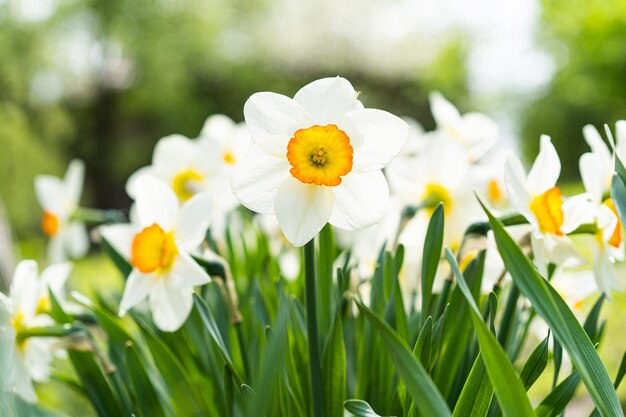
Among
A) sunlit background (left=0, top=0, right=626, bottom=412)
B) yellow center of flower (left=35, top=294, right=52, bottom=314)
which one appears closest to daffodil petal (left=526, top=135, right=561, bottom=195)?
yellow center of flower (left=35, top=294, right=52, bottom=314)

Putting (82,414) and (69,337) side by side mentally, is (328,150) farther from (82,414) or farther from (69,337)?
(82,414)

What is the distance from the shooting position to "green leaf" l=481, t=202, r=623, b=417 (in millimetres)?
553

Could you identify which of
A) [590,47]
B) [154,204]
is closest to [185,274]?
[154,204]

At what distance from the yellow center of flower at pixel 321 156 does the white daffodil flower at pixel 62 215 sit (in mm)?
938

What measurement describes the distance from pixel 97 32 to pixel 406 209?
41.4ft

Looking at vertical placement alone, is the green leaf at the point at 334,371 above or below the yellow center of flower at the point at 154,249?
below

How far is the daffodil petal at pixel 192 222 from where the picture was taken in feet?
2.55

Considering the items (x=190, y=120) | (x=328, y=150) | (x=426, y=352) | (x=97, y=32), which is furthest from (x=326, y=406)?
(x=97, y=32)

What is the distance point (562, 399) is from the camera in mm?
635

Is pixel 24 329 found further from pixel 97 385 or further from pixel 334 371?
pixel 334 371

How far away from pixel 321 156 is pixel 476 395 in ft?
0.82

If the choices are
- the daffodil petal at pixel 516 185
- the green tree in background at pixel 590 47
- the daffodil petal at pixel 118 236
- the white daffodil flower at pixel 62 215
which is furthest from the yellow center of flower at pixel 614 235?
the green tree in background at pixel 590 47

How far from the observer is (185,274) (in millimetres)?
760

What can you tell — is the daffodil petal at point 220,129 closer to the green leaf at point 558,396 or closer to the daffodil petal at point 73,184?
the daffodil petal at point 73,184
